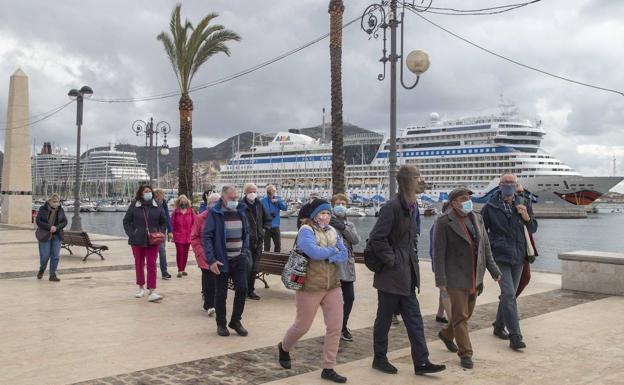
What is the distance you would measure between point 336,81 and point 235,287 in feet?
36.7

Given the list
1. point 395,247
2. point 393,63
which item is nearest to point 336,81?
point 393,63

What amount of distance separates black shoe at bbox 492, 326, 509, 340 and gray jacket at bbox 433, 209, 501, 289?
1127mm

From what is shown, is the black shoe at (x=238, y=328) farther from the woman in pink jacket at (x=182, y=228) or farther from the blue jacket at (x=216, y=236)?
the woman in pink jacket at (x=182, y=228)

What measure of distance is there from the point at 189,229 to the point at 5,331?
4494 millimetres

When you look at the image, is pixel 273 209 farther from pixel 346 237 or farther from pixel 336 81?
pixel 336 81

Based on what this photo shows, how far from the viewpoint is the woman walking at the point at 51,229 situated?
30.3ft

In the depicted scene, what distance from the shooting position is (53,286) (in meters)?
8.80

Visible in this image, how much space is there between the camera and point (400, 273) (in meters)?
4.59

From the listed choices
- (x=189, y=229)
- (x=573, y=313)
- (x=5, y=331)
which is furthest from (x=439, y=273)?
(x=189, y=229)

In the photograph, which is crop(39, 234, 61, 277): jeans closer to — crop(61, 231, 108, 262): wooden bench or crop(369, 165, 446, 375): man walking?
crop(61, 231, 108, 262): wooden bench

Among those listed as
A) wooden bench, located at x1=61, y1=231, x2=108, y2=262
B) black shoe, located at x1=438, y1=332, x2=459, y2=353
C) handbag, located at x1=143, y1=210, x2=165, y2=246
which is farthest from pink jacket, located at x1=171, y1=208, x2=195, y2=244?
black shoe, located at x1=438, y1=332, x2=459, y2=353

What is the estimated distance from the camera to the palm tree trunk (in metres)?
21.8

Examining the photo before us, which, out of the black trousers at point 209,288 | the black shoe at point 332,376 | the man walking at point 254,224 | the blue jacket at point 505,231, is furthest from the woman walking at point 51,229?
the blue jacket at point 505,231

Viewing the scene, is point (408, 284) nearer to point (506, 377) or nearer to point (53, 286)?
point (506, 377)
